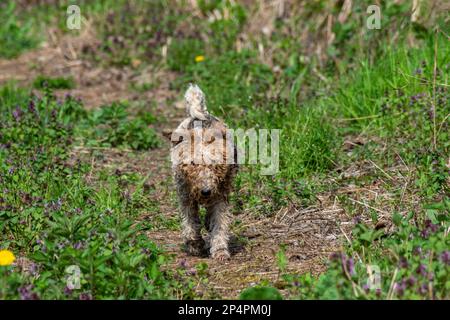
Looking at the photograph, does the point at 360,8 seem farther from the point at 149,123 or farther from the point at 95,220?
the point at 95,220

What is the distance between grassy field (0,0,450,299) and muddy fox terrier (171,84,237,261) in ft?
0.64

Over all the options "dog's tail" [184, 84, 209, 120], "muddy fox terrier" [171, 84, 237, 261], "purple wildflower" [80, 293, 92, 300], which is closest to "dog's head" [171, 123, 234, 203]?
"muddy fox terrier" [171, 84, 237, 261]

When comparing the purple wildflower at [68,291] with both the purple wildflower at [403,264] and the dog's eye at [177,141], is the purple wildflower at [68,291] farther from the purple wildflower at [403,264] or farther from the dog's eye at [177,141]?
the purple wildflower at [403,264]

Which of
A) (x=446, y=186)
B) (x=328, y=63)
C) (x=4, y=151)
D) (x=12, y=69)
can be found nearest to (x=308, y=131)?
(x=446, y=186)

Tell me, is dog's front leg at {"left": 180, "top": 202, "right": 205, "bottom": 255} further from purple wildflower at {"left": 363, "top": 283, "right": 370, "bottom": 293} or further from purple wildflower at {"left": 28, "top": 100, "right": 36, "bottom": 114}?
purple wildflower at {"left": 28, "top": 100, "right": 36, "bottom": 114}

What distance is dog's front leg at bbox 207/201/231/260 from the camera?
20.9 feet

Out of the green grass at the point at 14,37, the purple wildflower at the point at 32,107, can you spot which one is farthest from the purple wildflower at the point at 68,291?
the green grass at the point at 14,37

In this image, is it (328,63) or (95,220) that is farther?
(328,63)

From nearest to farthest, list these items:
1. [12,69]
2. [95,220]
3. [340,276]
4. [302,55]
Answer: [340,276] < [95,220] < [302,55] < [12,69]

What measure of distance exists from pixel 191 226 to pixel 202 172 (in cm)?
72

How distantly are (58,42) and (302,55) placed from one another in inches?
166

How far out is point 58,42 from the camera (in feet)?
42.7

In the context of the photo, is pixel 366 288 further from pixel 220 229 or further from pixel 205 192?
pixel 220 229

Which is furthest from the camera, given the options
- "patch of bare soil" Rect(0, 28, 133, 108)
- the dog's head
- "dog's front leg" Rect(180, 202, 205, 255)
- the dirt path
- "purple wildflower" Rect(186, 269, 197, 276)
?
"patch of bare soil" Rect(0, 28, 133, 108)
